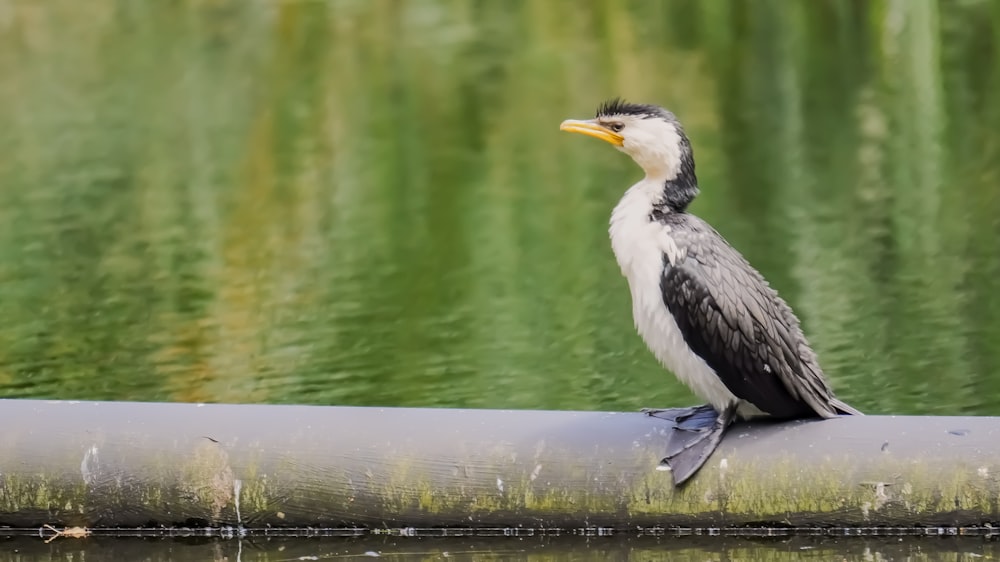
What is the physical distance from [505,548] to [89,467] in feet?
4.41

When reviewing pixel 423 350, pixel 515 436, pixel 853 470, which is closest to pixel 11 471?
pixel 515 436

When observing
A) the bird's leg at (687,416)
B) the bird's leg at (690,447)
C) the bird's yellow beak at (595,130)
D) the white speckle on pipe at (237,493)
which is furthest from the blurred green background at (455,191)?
the white speckle on pipe at (237,493)

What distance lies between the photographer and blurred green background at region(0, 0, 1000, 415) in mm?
8938

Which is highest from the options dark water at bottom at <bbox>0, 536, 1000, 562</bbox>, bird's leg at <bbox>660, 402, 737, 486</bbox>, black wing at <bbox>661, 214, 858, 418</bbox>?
black wing at <bbox>661, 214, 858, 418</bbox>

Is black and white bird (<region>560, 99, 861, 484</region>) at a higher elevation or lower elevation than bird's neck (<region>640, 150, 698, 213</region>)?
lower

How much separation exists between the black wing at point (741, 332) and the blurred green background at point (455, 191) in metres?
2.76

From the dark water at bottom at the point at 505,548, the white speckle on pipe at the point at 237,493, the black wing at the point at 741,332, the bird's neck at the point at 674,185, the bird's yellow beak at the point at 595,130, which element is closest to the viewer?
the dark water at bottom at the point at 505,548

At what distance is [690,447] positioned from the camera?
16.0ft

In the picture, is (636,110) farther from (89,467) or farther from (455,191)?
(455,191)

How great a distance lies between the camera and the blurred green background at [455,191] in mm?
8938

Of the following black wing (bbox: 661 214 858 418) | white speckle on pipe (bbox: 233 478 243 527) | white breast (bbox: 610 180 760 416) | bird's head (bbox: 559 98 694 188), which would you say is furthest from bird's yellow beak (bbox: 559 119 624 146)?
white speckle on pipe (bbox: 233 478 243 527)

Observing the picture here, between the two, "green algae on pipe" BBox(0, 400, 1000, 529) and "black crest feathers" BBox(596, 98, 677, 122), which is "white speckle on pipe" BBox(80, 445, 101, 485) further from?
"black crest feathers" BBox(596, 98, 677, 122)

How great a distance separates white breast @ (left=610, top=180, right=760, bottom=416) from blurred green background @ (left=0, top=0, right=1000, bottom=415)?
273 centimetres

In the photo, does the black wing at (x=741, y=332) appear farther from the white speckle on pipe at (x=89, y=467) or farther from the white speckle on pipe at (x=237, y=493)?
the white speckle on pipe at (x=89, y=467)
